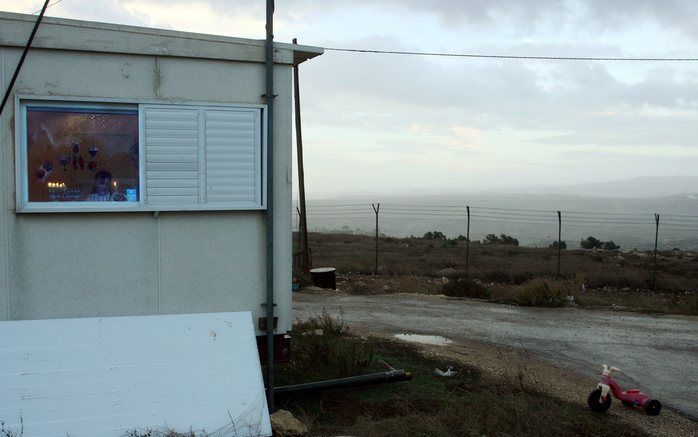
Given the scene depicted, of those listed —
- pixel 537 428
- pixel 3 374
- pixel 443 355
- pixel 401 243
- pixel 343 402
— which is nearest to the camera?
pixel 3 374

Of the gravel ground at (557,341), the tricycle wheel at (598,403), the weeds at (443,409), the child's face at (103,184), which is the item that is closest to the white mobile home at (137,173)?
the child's face at (103,184)

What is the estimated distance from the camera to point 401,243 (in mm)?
29688

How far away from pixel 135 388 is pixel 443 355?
170 inches

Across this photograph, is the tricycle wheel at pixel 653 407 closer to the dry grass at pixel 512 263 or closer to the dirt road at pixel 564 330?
the dirt road at pixel 564 330

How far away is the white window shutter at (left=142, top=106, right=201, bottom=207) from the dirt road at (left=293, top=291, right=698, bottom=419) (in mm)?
4939

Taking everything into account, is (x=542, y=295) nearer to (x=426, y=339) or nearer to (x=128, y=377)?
(x=426, y=339)

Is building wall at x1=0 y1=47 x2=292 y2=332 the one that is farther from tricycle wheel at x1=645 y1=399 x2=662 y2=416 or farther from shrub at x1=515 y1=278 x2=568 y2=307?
shrub at x1=515 y1=278 x2=568 y2=307

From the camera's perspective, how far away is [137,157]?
5.48 meters

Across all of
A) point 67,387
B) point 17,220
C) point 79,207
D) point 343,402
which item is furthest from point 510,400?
point 17,220

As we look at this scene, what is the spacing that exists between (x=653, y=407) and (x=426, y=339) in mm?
3524

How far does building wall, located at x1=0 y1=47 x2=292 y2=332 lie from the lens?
5.14m

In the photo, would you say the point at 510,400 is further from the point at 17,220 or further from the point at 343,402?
the point at 17,220

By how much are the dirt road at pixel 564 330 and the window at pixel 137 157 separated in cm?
478

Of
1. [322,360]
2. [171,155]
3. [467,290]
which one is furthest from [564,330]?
[171,155]
